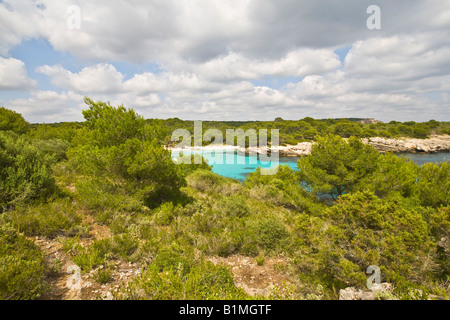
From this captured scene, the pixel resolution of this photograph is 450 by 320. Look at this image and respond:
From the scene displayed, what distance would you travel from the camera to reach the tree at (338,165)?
10.9 meters

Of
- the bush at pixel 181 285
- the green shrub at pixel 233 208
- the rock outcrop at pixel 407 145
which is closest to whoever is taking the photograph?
the bush at pixel 181 285

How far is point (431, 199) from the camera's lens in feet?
28.1

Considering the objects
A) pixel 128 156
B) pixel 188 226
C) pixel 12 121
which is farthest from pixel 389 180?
pixel 12 121

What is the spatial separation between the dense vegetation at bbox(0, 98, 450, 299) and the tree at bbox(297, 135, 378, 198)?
80 millimetres

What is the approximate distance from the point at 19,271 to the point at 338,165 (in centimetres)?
1324

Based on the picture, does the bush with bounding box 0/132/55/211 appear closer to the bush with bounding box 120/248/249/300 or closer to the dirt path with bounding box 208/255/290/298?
the bush with bounding box 120/248/249/300

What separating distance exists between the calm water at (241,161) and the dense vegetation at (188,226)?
19023 millimetres

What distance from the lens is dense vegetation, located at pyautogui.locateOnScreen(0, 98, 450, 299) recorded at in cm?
371

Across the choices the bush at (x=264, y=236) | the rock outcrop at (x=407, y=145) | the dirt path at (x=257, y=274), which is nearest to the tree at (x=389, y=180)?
the bush at (x=264, y=236)

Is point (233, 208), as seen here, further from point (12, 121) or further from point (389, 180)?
point (12, 121)
